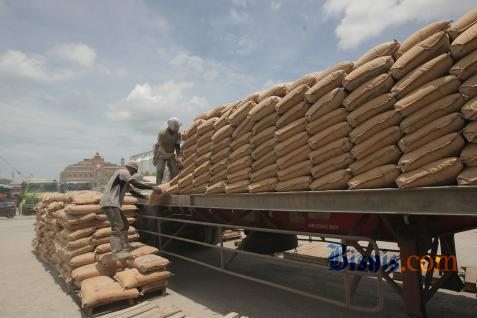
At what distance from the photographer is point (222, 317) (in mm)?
4262

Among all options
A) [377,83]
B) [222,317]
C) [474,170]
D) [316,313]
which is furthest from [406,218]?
[222,317]

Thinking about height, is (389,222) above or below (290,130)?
below

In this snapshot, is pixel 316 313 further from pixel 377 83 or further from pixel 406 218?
pixel 377 83

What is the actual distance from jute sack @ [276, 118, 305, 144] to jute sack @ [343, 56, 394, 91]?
1.98 ft

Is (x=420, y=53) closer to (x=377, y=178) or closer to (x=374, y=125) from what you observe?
(x=374, y=125)

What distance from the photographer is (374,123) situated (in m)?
2.75

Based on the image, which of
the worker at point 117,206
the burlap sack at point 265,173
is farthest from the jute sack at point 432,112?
the worker at point 117,206

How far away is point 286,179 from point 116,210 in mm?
3256

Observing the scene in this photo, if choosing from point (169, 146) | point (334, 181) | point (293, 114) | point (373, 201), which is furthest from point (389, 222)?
point (169, 146)

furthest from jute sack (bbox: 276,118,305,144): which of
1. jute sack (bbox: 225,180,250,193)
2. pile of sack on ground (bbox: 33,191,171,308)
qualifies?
pile of sack on ground (bbox: 33,191,171,308)

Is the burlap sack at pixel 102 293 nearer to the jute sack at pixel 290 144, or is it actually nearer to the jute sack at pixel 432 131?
the jute sack at pixel 290 144

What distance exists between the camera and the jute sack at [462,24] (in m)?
2.31

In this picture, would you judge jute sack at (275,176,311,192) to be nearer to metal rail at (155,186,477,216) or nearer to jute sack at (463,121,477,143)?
metal rail at (155,186,477,216)

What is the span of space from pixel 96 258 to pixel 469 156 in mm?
5558
